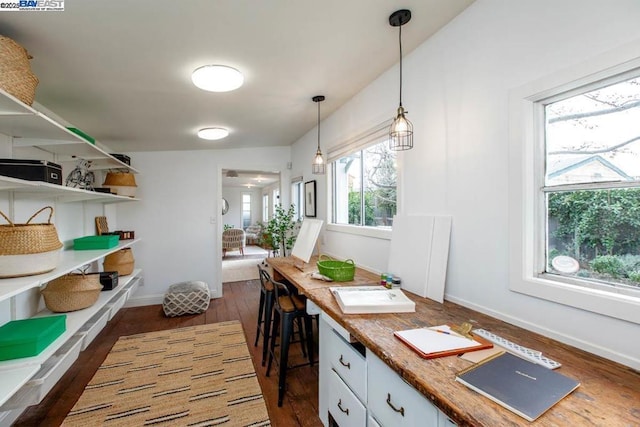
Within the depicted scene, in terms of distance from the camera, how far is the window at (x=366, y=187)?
8.00ft

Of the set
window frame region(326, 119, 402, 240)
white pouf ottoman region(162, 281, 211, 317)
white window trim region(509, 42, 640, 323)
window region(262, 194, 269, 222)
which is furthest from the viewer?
window region(262, 194, 269, 222)

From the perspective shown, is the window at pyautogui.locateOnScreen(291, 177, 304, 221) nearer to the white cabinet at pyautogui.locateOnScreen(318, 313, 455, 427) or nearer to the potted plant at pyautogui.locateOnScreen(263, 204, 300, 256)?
the potted plant at pyautogui.locateOnScreen(263, 204, 300, 256)

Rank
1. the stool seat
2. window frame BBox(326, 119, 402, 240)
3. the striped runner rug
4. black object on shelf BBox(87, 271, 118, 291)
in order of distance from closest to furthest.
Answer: the striped runner rug → the stool seat → window frame BBox(326, 119, 402, 240) → black object on shelf BBox(87, 271, 118, 291)

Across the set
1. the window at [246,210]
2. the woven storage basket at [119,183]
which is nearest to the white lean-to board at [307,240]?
the woven storage basket at [119,183]

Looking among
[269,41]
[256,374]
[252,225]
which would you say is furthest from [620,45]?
[252,225]

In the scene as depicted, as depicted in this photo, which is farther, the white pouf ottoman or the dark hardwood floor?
the white pouf ottoman

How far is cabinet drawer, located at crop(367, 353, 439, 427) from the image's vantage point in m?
0.94

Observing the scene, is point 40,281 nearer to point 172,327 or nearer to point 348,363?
point 348,363

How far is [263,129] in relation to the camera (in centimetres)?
362

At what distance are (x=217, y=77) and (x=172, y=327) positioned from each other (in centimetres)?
286

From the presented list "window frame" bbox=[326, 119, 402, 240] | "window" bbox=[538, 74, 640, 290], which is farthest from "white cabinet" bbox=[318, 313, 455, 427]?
"window frame" bbox=[326, 119, 402, 240]

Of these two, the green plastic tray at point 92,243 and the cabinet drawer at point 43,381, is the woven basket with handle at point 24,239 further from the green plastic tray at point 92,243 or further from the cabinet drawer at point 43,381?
the green plastic tray at point 92,243

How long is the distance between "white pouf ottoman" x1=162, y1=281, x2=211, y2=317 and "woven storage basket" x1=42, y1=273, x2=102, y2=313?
160 centimetres

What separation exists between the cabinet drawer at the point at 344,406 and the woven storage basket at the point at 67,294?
5.98 feet
